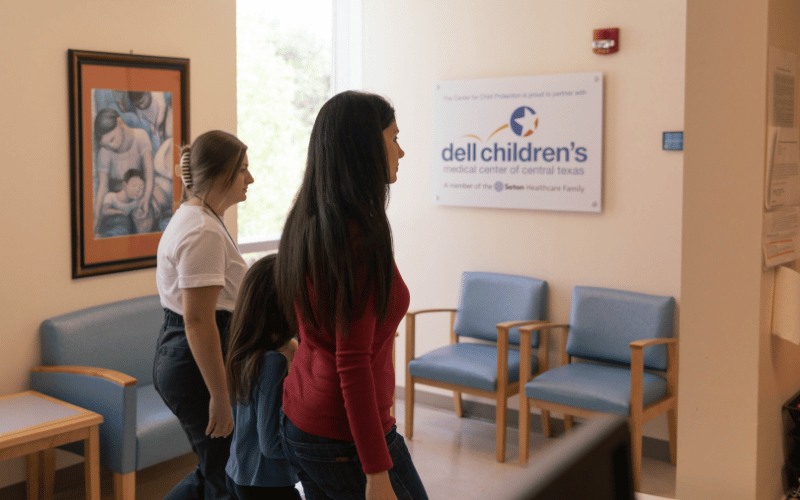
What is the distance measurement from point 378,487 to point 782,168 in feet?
4.95

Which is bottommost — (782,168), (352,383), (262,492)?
(262,492)

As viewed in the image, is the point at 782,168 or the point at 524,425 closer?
the point at 782,168

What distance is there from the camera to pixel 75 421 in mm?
3059

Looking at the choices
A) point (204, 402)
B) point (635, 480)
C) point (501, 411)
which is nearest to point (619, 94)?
point (501, 411)

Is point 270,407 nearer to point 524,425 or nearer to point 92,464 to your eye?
point 92,464

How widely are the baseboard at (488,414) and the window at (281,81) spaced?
144 cm

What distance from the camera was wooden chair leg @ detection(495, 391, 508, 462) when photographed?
13.7 ft

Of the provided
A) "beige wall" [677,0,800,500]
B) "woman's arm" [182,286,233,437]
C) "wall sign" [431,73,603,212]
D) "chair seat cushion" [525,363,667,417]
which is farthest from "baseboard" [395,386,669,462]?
"woman's arm" [182,286,233,437]

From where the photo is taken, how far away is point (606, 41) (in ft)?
14.1

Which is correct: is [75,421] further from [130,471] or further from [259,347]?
[259,347]

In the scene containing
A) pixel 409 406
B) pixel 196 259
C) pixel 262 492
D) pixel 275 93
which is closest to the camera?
pixel 262 492

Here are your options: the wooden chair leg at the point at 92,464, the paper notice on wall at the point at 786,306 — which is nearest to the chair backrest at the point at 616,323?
the paper notice on wall at the point at 786,306

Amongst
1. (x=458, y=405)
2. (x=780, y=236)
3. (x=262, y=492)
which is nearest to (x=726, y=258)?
(x=780, y=236)

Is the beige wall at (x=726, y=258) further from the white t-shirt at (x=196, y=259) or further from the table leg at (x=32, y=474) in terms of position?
the table leg at (x=32, y=474)
